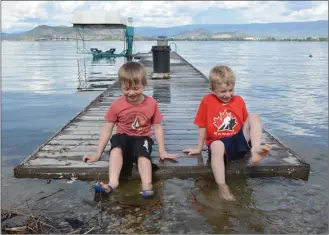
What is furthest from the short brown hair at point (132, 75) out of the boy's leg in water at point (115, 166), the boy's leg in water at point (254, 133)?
the boy's leg in water at point (254, 133)

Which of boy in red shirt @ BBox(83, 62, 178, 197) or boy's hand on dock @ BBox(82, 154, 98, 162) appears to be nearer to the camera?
boy in red shirt @ BBox(83, 62, 178, 197)

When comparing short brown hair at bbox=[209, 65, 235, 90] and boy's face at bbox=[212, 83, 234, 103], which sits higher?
short brown hair at bbox=[209, 65, 235, 90]

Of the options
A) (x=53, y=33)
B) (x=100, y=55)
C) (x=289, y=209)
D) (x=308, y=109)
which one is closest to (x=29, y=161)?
(x=289, y=209)

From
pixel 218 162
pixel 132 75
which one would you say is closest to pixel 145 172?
pixel 218 162

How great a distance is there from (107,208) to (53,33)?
587 feet

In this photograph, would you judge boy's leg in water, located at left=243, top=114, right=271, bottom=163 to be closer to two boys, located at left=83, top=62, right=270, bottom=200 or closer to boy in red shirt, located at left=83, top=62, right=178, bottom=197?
two boys, located at left=83, top=62, right=270, bottom=200

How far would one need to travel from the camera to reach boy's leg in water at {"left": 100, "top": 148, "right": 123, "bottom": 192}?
3.93m

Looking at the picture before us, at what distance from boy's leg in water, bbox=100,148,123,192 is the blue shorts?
1149 mm

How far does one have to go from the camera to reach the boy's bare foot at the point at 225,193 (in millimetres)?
3797

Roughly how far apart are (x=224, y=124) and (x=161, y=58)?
30.1 feet

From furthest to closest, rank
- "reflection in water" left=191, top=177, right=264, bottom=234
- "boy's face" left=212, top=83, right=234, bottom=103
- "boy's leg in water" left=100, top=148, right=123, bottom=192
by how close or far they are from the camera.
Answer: "boy's face" left=212, top=83, right=234, bottom=103
"boy's leg in water" left=100, top=148, right=123, bottom=192
"reflection in water" left=191, top=177, right=264, bottom=234

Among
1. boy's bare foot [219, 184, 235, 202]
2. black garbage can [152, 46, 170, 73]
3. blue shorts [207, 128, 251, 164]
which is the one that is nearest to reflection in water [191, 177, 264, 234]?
boy's bare foot [219, 184, 235, 202]

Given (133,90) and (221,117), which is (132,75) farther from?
(221,117)

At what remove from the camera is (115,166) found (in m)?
4.01
